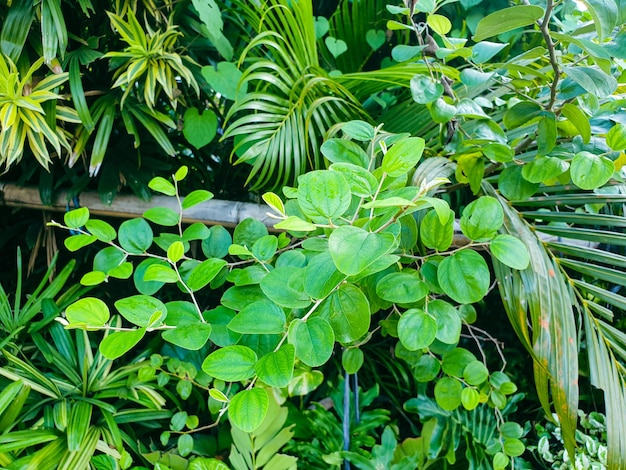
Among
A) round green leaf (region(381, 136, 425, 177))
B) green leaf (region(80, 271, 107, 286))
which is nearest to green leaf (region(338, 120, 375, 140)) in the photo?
round green leaf (region(381, 136, 425, 177))

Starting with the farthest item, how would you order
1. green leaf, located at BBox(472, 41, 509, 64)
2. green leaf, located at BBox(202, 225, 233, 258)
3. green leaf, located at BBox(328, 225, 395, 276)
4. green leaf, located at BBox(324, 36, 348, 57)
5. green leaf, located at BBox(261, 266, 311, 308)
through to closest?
green leaf, located at BBox(324, 36, 348, 57)
green leaf, located at BBox(202, 225, 233, 258)
green leaf, located at BBox(472, 41, 509, 64)
green leaf, located at BBox(261, 266, 311, 308)
green leaf, located at BBox(328, 225, 395, 276)

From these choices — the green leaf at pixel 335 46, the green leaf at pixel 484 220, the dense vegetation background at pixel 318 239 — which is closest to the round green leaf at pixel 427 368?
the dense vegetation background at pixel 318 239

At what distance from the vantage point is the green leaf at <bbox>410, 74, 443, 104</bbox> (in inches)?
25.3

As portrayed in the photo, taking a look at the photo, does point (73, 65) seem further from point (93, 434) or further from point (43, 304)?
point (93, 434)

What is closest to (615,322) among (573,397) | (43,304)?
(573,397)

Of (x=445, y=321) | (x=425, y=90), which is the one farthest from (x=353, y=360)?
(x=425, y=90)

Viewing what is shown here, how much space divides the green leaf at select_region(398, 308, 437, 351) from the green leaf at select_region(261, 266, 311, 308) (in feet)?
0.46

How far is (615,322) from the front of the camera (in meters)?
1.20

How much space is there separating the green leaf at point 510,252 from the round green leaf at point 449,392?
1.27 feet

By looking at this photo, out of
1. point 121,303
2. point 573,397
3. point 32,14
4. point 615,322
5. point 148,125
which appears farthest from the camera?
point 615,322

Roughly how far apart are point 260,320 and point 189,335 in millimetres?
92

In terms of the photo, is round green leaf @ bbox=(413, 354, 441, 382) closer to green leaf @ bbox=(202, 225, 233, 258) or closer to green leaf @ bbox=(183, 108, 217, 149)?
green leaf @ bbox=(202, 225, 233, 258)

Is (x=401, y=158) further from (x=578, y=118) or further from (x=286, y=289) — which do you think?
(x=578, y=118)

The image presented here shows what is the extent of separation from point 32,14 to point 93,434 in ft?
3.09
